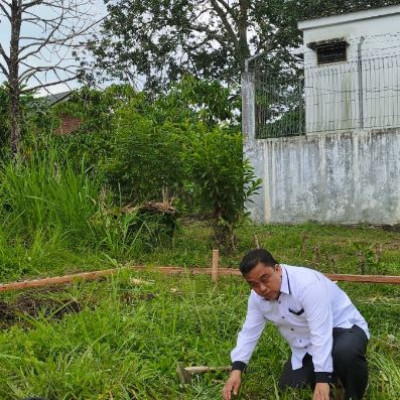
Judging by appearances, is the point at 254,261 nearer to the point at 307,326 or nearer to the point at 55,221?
the point at 307,326

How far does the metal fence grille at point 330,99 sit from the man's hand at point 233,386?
29.8ft

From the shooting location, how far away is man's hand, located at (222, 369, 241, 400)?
3340 millimetres

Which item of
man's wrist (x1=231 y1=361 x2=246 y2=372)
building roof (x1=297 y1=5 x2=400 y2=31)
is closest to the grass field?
→ man's wrist (x1=231 y1=361 x2=246 y2=372)

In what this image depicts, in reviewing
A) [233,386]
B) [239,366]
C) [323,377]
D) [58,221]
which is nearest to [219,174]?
[58,221]

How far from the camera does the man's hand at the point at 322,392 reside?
3.04 metres

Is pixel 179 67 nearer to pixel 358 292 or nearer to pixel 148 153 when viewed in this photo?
pixel 148 153

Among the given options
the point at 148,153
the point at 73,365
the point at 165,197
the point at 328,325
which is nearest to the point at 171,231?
the point at 165,197

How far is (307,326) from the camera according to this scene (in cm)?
338

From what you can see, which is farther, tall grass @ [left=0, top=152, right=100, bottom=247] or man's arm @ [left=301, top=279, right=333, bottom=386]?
tall grass @ [left=0, top=152, right=100, bottom=247]

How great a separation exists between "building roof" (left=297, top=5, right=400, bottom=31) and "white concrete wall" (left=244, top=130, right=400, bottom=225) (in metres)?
3.94

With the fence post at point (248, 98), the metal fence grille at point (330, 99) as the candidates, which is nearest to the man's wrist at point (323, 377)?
the fence post at point (248, 98)

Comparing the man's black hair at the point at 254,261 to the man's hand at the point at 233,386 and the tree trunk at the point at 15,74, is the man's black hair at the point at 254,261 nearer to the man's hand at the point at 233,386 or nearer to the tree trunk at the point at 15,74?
the man's hand at the point at 233,386

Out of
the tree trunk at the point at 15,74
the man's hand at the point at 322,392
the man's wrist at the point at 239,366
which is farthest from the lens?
the tree trunk at the point at 15,74

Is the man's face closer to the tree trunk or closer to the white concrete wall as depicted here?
the tree trunk
